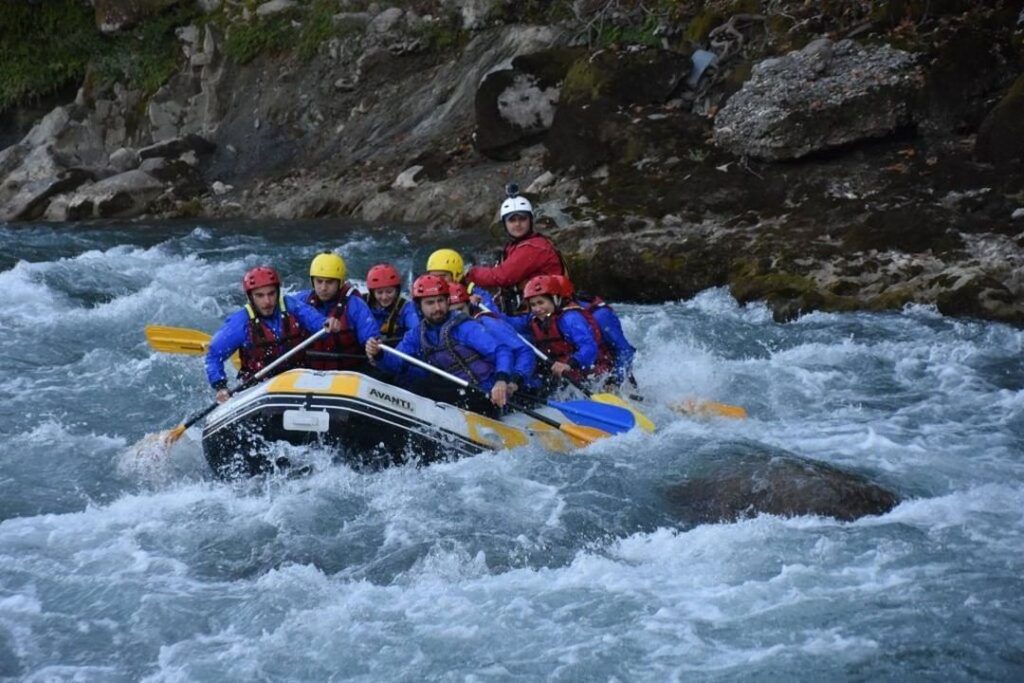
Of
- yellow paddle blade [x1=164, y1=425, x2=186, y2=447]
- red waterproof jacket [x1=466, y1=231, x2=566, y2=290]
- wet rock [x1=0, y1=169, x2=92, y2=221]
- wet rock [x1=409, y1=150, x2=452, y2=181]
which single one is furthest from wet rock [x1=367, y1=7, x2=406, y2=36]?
yellow paddle blade [x1=164, y1=425, x2=186, y2=447]

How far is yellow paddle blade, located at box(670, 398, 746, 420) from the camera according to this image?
8.69 meters

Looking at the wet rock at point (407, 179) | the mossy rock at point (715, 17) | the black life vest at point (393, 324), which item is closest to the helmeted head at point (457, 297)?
the black life vest at point (393, 324)

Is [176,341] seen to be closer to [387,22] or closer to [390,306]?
[390,306]

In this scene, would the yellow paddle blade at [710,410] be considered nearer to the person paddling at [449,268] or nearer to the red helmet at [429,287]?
the person paddling at [449,268]

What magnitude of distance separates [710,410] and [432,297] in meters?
2.13

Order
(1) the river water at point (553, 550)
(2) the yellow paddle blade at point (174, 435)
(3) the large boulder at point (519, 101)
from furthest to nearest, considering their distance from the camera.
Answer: (3) the large boulder at point (519, 101) < (2) the yellow paddle blade at point (174, 435) < (1) the river water at point (553, 550)

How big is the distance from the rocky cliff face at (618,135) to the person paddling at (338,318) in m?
4.31

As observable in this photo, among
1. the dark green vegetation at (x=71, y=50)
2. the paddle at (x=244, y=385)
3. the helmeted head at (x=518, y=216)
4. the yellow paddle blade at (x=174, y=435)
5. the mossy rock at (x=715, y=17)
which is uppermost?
the dark green vegetation at (x=71, y=50)

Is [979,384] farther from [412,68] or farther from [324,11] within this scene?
[324,11]

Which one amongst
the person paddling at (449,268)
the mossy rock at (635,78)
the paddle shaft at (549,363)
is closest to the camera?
the paddle shaft at (549,363)

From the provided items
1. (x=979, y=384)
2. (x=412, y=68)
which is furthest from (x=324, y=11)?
(x=979, y=384)

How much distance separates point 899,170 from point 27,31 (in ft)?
56.3

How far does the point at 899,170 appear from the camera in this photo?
42.1 feet

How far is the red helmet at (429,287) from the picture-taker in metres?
7.97
